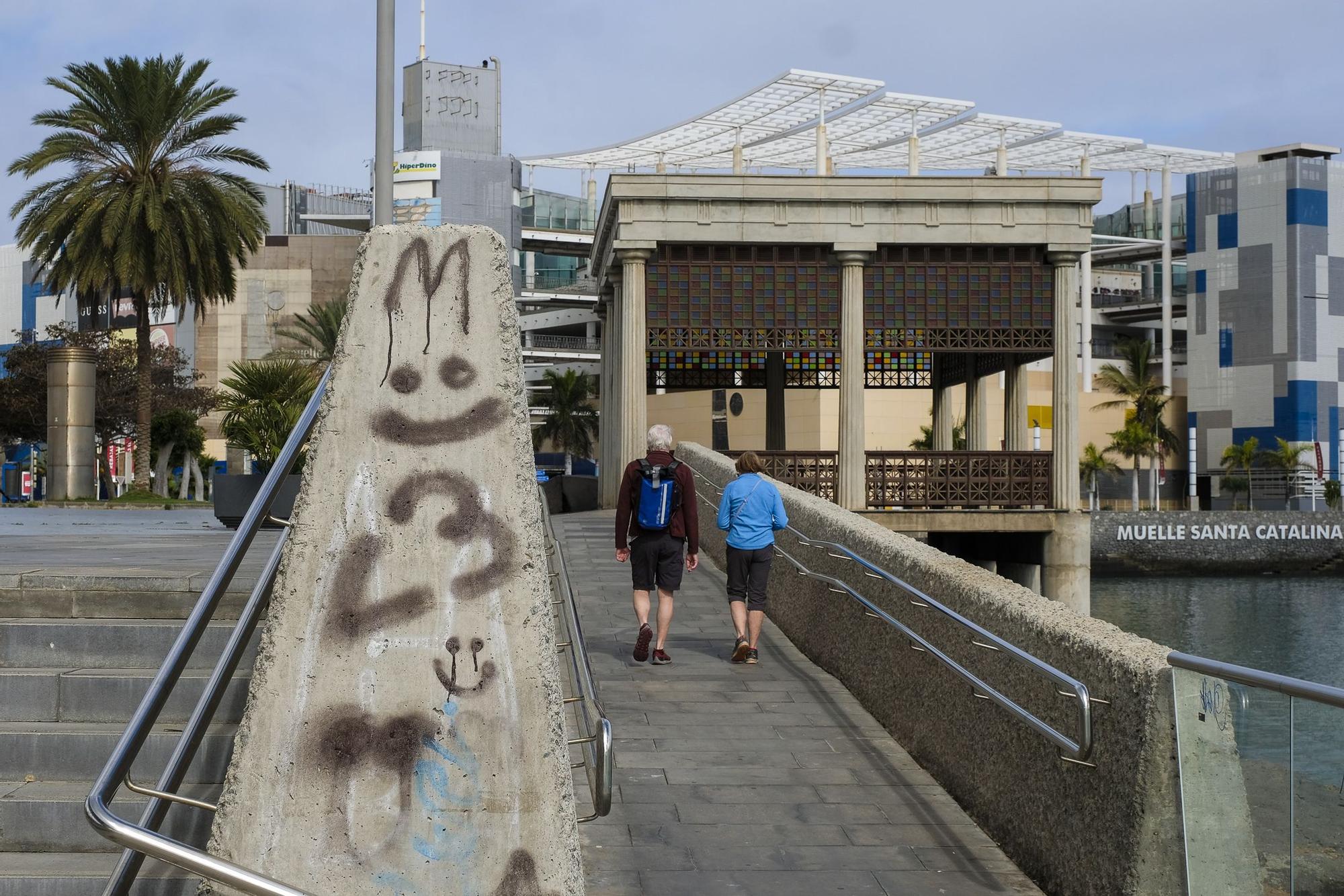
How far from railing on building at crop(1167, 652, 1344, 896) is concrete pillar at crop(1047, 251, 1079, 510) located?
20.0 m

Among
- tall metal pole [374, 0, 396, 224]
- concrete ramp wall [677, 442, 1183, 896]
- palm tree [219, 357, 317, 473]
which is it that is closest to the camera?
concrete ramp wall [677, 442, 1183, 896]

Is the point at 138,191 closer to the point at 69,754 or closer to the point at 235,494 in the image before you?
the point at 235,494

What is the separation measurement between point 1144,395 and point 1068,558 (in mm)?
48945

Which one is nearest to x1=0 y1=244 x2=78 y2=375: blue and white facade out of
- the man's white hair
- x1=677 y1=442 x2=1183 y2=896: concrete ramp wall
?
the man's white hair

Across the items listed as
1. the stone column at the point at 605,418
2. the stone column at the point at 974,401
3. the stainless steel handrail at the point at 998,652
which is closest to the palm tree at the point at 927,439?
the stone column at the point at 605,418

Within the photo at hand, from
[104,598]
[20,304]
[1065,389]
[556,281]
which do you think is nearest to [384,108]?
[104,598]

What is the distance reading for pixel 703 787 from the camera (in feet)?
20.9

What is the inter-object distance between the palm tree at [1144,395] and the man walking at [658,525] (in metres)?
63.3

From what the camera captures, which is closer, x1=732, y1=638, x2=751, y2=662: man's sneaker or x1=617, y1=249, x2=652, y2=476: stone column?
x1=732, y1=638, x2=751, y2=662: man's sneaker

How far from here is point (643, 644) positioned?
9250 millimetres

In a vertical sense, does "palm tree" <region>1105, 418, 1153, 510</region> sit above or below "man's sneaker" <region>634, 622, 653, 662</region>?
above

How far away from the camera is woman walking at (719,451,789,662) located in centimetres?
938

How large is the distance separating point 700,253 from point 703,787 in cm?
1795

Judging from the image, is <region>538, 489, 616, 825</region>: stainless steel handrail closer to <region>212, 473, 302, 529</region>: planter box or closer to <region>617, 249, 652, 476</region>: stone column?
<region>212, 473, 302, 529</region>: planter box
